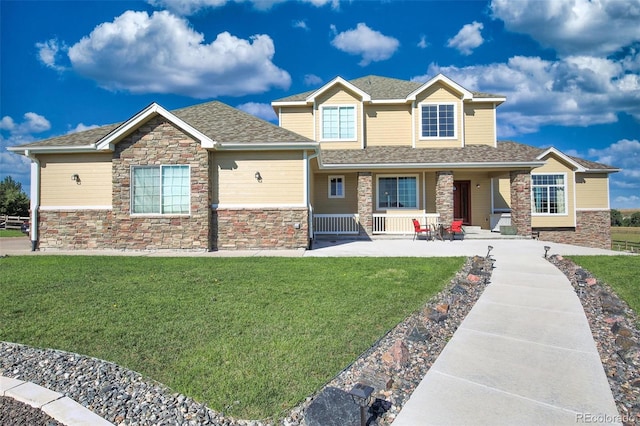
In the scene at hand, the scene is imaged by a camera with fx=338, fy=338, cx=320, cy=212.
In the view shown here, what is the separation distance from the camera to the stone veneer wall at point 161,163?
12.1 m

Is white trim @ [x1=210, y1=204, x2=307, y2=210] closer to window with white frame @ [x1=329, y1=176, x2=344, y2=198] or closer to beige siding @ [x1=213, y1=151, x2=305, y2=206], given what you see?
beige siding @ [x1=213, y1=151, x2=305, y2=206]

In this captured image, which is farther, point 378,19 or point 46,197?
point 378,19

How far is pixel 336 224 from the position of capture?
16.4 metres

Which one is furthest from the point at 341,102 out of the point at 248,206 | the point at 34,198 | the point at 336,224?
the point at 34,198

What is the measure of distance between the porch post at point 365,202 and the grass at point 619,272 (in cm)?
807

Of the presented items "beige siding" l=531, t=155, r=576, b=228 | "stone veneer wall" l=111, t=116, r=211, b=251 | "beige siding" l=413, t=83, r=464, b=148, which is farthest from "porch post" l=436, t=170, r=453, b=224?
"stone veneer wall" l=111, t=116, r=211, b=251

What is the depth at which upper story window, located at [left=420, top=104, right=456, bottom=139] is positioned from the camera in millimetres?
18047

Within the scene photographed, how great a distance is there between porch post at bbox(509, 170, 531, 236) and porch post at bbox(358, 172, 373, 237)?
6.78m

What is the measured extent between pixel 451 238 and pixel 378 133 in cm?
703

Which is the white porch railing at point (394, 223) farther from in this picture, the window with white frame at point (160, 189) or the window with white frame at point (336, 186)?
the window with white frame at point (160, 189)

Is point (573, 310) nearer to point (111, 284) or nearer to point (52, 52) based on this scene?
point (111, 284)

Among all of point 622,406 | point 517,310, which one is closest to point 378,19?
point 517,310

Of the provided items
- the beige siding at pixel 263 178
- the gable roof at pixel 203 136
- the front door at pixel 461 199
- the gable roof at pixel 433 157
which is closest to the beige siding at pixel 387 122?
the gable roof at pixel 433 157

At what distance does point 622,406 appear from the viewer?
2930 mm
